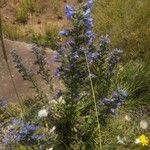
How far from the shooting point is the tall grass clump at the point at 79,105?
11.3 ft

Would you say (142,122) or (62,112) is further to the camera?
(142,122)

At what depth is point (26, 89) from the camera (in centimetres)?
520

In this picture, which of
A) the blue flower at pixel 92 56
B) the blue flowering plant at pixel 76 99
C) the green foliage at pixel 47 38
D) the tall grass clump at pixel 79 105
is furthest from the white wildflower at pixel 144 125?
the green foliage at pixel 47 38

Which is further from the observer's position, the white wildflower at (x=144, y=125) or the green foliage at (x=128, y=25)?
the green foliage at (x=128, y=25)

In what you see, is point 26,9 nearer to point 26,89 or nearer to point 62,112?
point 26,89

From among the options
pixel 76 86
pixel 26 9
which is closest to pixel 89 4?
pixel 76 86

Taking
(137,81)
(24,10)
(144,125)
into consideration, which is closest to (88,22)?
(144,125)

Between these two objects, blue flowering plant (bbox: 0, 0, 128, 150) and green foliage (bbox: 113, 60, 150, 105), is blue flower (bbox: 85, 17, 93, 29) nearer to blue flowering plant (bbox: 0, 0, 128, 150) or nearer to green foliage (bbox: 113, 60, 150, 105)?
blue flowering plant (bbox: 0, 0, 128, 150)

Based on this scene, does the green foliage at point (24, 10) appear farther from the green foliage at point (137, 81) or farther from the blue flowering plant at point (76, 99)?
the blue flowering plant at point (76, 99)

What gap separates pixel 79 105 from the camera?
4.06m

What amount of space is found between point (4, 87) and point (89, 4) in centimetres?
209

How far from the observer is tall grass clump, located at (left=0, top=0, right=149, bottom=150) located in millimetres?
3453

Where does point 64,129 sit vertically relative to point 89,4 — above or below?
below

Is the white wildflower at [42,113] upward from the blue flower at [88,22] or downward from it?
downward
